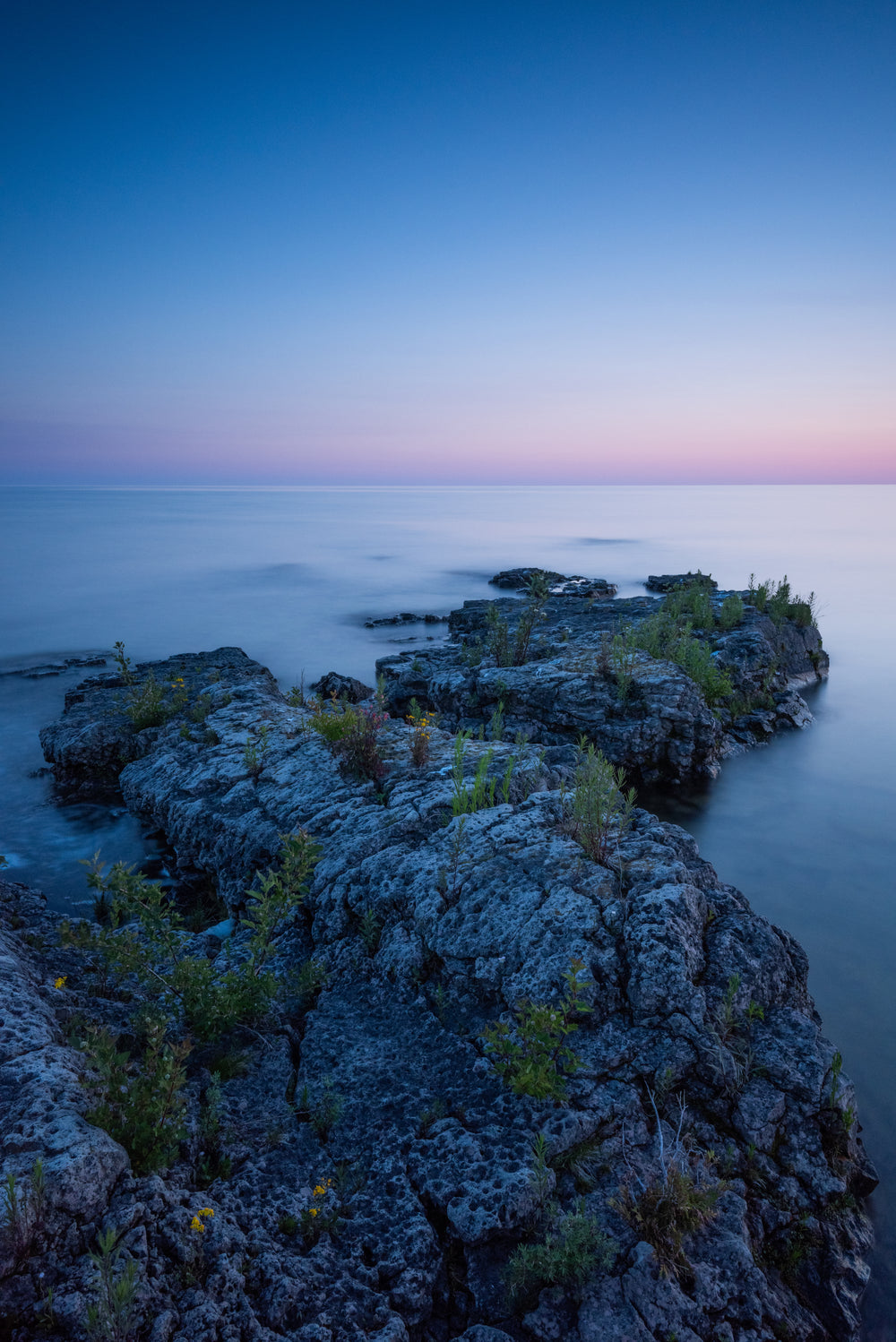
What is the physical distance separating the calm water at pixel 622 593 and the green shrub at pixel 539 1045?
2.33 metres

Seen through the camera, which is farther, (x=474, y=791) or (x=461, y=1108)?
(x=474, y=791)

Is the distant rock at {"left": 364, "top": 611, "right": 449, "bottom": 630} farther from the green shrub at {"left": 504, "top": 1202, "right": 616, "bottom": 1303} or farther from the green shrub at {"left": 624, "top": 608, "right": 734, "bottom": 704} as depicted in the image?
the green shrub at {"left": 504, "top": 1202, "right": 616, "bottom": 1303}

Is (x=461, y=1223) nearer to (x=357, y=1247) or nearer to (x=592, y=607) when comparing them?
(x=357, y=1247)

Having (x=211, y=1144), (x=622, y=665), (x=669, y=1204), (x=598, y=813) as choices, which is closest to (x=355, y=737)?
(x=598, y=813)

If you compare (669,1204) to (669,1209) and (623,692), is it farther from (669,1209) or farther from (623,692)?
(623,692)

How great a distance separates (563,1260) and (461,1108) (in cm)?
103

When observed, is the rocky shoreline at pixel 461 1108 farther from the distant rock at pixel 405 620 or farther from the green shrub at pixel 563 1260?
the distant rock at pixel 405 620

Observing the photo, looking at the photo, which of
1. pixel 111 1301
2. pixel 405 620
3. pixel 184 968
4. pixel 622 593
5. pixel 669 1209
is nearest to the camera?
pixel 111 1301

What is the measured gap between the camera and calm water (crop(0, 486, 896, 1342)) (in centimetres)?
774

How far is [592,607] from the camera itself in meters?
19.9

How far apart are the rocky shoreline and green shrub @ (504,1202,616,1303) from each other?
14 mm

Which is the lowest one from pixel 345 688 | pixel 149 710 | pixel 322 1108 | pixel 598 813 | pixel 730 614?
pixel 345 688

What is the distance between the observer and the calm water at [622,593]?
7738 millimetres

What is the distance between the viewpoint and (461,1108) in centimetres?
428
